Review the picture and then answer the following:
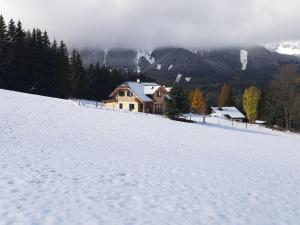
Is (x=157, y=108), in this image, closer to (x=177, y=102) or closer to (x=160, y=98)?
(x=160, y=98)

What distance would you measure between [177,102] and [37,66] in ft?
112

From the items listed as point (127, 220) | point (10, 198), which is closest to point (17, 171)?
point (10, 198)

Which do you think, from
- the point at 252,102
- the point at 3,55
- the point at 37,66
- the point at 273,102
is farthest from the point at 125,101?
the point at 252,102

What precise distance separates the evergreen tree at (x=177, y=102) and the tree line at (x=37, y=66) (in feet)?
103

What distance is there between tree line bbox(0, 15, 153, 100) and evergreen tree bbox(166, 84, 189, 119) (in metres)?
A: 31.3

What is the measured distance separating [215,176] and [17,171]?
9671mm

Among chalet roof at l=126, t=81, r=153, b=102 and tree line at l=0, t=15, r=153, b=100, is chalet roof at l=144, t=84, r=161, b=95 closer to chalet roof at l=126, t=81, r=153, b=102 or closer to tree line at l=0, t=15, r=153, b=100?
chalet roof at l=126, t=81, r=153, b=102

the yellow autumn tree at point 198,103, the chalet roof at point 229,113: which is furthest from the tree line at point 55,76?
the yellow autumn tree at point 198,103

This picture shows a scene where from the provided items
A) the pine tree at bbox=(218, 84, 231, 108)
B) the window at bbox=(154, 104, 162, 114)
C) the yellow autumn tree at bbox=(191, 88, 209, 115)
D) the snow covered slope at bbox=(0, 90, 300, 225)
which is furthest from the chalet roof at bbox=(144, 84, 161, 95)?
the snow covered slope at bbox=(0, 90, 300, 225)

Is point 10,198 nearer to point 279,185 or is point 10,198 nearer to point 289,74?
point 279,185

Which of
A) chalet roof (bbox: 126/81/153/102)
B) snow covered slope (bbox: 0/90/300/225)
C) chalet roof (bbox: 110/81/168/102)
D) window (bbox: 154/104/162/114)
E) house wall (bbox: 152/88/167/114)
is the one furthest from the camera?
window (bbox: 154/104/162/114)

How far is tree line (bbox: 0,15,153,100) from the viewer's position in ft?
247

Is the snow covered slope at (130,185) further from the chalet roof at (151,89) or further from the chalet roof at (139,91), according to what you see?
the chalet roof at (151,89)

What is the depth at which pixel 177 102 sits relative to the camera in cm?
6288
